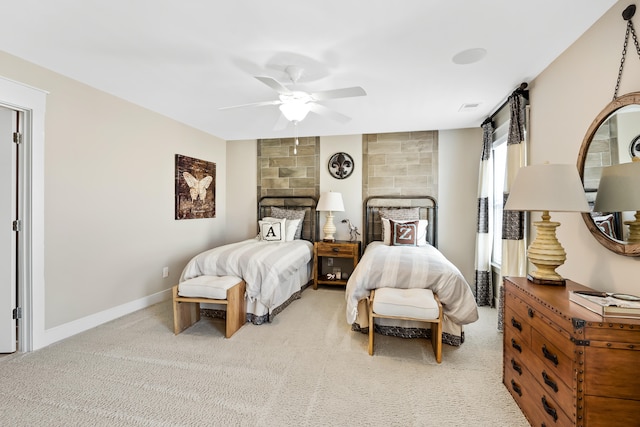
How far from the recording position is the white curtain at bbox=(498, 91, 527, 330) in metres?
2.75

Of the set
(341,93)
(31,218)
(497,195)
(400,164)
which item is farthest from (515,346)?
(31,218)

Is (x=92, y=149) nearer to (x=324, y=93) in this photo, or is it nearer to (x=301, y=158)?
(x=324, y=93)

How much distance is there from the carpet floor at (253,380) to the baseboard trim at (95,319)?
0.29 ft

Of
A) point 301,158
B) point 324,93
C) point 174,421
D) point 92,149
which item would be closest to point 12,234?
point 92,149

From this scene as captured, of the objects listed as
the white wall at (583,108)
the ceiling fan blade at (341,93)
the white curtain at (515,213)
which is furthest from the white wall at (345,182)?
the white wall at (583,108)

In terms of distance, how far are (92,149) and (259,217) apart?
2773 millimetres

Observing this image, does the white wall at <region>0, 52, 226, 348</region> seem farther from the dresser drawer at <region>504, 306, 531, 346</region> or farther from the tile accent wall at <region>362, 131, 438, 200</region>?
the dresser drawer at <region>504, 306, 531, 346</region>

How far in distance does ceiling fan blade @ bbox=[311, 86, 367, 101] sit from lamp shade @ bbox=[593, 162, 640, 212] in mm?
1634

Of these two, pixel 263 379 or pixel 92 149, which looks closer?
pixel 263 379

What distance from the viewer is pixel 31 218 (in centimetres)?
251

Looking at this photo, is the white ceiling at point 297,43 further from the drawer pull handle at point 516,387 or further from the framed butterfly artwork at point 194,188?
the drawer pull handle at point 516,387

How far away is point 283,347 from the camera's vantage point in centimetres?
264

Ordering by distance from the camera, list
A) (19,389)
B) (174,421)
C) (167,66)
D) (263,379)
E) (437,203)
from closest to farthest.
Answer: (174,421)
(19,389)
(263,379)
(167,66)
(437,203)

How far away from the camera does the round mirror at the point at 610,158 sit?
1.54 metres
